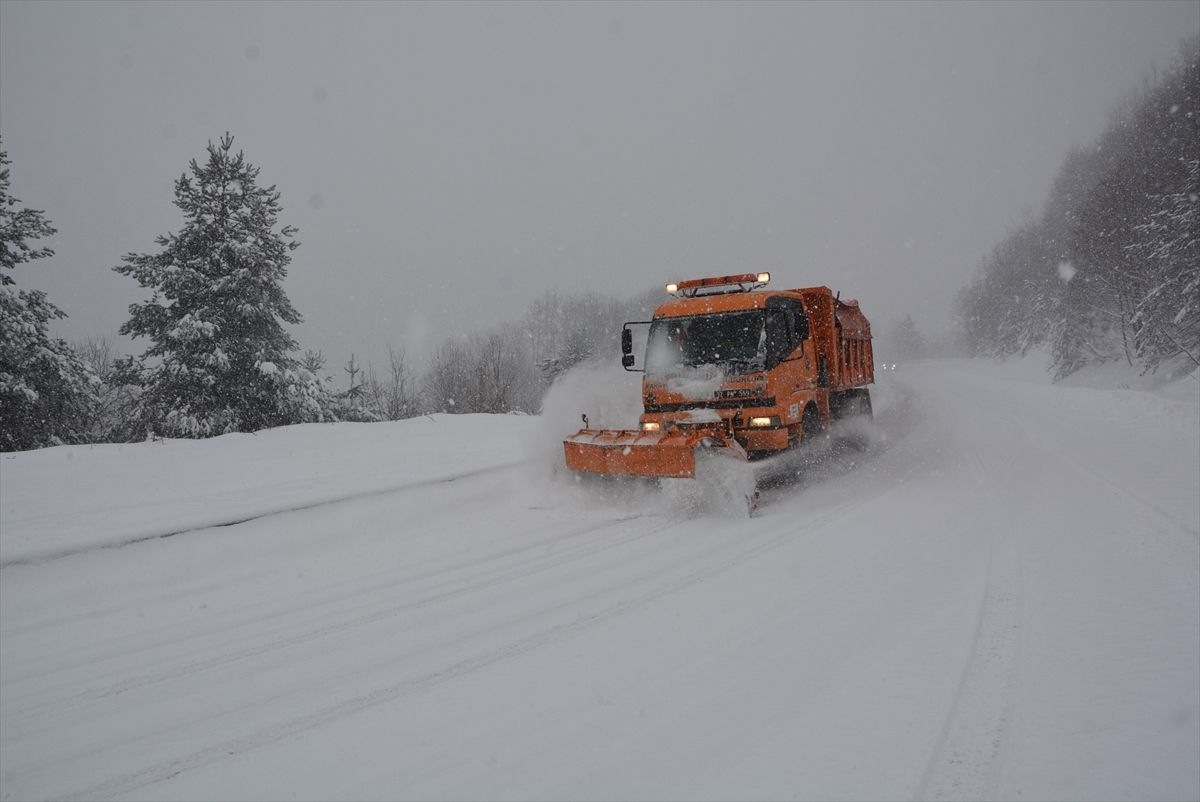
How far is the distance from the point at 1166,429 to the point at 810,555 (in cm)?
1094

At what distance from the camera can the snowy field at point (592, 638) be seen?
2.64 meters

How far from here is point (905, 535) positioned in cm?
590

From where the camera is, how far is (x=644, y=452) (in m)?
7.32

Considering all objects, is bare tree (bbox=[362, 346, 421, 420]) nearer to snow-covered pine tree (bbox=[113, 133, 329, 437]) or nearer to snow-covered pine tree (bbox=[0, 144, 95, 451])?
snow-covered pine tree (bbox=[113, 133, 329, 437])

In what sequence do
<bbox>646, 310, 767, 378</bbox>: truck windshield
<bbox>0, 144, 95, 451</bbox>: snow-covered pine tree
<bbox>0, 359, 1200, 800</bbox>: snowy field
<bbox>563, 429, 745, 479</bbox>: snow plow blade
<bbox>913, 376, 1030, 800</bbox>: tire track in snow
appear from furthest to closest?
<bbox>0, 144, 95, 451</bbox>: snow-covered pine tree < <bbox>646, 310, 767, 378</bbox>: truck windshield < <bbox>563, 429, 745, 479</bbox>: snow plow blade < <bbox>0, 359, 1200, 800</bbox>: snowy field < <bbox>913, 376, 1030, 800</bbox>: tire track in snow

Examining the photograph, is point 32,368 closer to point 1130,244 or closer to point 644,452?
point 644,452

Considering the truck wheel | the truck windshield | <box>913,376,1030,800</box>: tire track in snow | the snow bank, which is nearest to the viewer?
<box>913,376,1030,800</box>: tire track in snow

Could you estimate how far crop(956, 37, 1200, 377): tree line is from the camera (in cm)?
2180

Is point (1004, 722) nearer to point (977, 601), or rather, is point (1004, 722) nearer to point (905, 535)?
point (977, 601)

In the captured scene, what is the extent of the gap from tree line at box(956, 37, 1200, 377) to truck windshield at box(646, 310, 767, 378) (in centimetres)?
2042

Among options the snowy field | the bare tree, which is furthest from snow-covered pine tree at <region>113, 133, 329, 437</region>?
the snowy field

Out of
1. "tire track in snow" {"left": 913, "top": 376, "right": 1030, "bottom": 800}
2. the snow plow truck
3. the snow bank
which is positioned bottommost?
"tire track in snow" {"left": 913, "top": 376, "right": 1030, "bottom": 800}

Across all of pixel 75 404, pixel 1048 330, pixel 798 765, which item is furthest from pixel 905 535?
pixel 1048 330

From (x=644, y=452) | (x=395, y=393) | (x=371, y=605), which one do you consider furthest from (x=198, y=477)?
(x=395, y=393)
